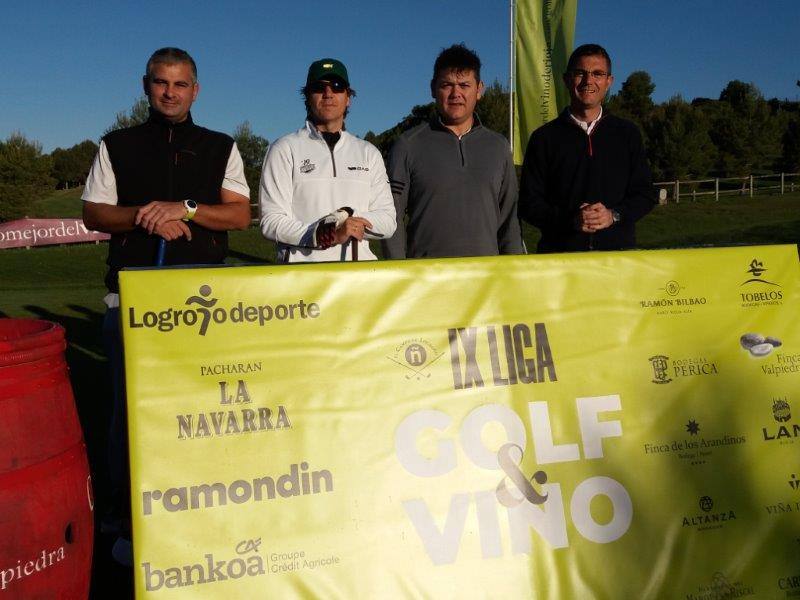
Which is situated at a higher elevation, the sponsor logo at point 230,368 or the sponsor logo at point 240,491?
the sponsor logo at point 230,368

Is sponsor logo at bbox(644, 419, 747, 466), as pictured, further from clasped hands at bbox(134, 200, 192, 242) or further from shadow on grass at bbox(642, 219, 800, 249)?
shadow on grass at bbox(642, 219, 800, 249)

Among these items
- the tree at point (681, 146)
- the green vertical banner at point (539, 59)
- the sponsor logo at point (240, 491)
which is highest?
the tree at point (681, 146)

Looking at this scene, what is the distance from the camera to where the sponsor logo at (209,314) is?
2.48 meters

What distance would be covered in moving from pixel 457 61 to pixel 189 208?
67.6 inches

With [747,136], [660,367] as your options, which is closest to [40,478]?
[660,367]

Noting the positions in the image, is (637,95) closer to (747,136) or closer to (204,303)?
(747,136)

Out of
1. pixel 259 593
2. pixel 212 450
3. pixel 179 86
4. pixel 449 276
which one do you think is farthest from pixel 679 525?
pixel 179 86

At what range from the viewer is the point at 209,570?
2424 mm

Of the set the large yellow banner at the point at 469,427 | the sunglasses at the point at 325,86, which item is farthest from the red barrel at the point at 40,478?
the sunglasses at the point at 325,86

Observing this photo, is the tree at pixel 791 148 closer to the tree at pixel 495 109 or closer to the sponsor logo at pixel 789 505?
the tree at pixel 495 109

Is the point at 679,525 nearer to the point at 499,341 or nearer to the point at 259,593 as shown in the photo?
the point at 499,341

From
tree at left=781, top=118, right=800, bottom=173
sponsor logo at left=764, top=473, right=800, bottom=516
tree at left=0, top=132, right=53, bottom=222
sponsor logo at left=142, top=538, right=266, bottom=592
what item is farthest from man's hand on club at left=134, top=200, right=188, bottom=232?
tree at left=781, top=118, right=800, bottom=173

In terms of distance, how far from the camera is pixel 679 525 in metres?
2.74

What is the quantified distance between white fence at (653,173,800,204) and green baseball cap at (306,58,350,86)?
1400 inches
